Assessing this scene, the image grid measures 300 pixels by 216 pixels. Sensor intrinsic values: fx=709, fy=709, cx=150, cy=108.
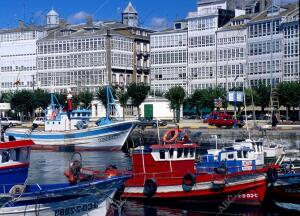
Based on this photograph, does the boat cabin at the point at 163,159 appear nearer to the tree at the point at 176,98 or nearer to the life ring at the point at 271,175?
the life ring at the point at 271,175

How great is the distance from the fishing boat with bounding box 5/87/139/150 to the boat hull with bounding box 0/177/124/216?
4625 centimetres

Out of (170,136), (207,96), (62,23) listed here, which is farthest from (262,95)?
(170,136)

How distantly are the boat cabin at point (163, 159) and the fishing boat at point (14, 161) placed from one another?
9034 mm

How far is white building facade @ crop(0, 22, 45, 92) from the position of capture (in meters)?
142

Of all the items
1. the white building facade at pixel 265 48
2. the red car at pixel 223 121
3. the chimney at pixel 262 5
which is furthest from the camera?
the chimney at pixel 262 5

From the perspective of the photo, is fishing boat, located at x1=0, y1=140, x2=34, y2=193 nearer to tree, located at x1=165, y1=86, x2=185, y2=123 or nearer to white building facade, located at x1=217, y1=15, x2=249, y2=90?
tree, located at x1=165, y1=86, x2=185, y2=123

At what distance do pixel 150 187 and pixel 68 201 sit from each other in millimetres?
9085

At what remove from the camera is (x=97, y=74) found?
134m

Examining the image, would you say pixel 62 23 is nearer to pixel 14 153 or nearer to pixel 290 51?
pixel 290 51

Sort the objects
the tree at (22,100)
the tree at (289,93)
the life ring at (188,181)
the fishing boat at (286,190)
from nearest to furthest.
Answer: the life ring at (188,181), the fishing boat at (286,190), the tree at (289,93), the tree at (22,100)

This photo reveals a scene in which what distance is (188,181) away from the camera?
39.1 metres

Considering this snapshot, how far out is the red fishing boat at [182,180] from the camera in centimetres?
3919

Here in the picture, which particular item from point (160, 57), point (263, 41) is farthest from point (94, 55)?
point (263, 41)

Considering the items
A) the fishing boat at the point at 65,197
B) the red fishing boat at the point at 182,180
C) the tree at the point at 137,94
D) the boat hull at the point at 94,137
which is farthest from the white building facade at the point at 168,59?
the fishing boat at the point at 65,197
